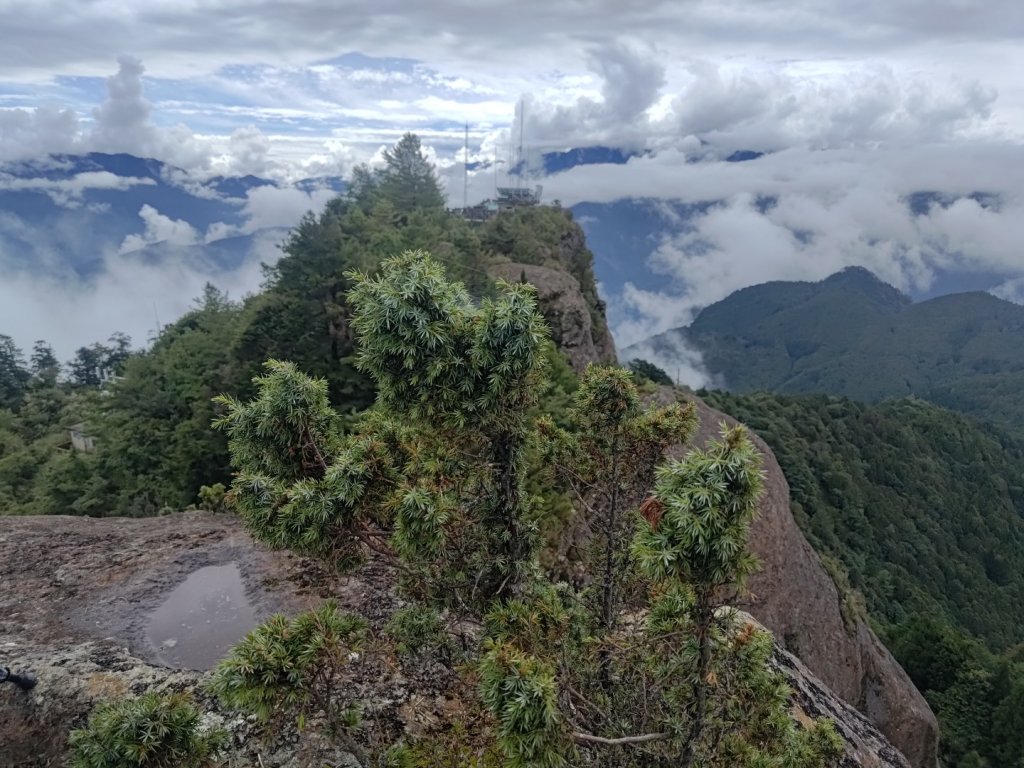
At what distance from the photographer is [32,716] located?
31.5ft

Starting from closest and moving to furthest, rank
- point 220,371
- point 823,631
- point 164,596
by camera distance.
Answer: point 164,596 → point 823,631 → point 220,371

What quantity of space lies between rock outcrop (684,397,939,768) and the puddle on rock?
44.1 feet

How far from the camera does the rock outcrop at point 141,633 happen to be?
9.20 meters

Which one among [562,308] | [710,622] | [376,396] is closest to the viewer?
[710,622]

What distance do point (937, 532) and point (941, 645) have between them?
45.6m

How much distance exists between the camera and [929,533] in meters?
78.9

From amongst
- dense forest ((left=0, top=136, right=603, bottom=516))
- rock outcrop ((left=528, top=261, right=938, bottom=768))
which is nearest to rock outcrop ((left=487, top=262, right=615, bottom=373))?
dense forest ((left=0, top=136, right=603, bottom=516))

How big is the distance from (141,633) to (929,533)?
90507mm

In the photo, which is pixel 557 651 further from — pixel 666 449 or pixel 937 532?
pixel 937 532

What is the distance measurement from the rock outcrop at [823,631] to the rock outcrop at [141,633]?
5.69 m

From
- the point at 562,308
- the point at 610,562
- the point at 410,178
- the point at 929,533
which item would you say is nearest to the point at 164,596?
the point at 610,562

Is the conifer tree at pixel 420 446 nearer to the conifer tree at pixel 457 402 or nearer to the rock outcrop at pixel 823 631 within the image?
the conifer tree at pixel 457 402

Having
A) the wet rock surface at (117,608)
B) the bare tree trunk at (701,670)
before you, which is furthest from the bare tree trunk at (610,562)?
the wet rock surface at (117,608)

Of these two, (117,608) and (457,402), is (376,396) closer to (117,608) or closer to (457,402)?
(457,402)
